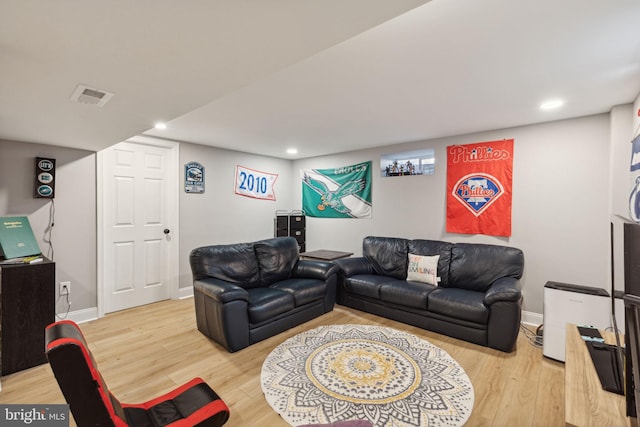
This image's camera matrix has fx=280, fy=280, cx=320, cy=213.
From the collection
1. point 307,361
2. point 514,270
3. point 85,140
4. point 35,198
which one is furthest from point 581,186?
point 35,198

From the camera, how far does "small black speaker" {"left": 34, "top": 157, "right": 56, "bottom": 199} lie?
2990 mm

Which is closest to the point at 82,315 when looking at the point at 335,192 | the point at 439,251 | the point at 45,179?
the point at 45,179

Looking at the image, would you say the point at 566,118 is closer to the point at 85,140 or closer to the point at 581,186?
the point at 581,186

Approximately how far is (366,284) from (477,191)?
1882 mm

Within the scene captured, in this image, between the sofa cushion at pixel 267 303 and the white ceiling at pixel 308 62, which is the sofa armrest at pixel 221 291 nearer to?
the sofa cushion at pixel 267 303

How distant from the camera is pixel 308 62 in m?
1.90

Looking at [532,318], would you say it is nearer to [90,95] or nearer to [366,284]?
[366,284]

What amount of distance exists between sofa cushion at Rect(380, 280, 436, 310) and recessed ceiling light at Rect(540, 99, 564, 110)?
216cm

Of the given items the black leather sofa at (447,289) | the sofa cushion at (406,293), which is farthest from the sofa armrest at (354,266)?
the sofa cushion at (406,293)

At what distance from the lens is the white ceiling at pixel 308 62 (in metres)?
0.98

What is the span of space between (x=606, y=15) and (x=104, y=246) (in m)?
4.89

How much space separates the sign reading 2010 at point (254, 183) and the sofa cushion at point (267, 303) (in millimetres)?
2260

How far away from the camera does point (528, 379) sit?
2211 mm

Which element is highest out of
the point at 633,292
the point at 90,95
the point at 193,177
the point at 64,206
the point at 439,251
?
the point at 90,95
